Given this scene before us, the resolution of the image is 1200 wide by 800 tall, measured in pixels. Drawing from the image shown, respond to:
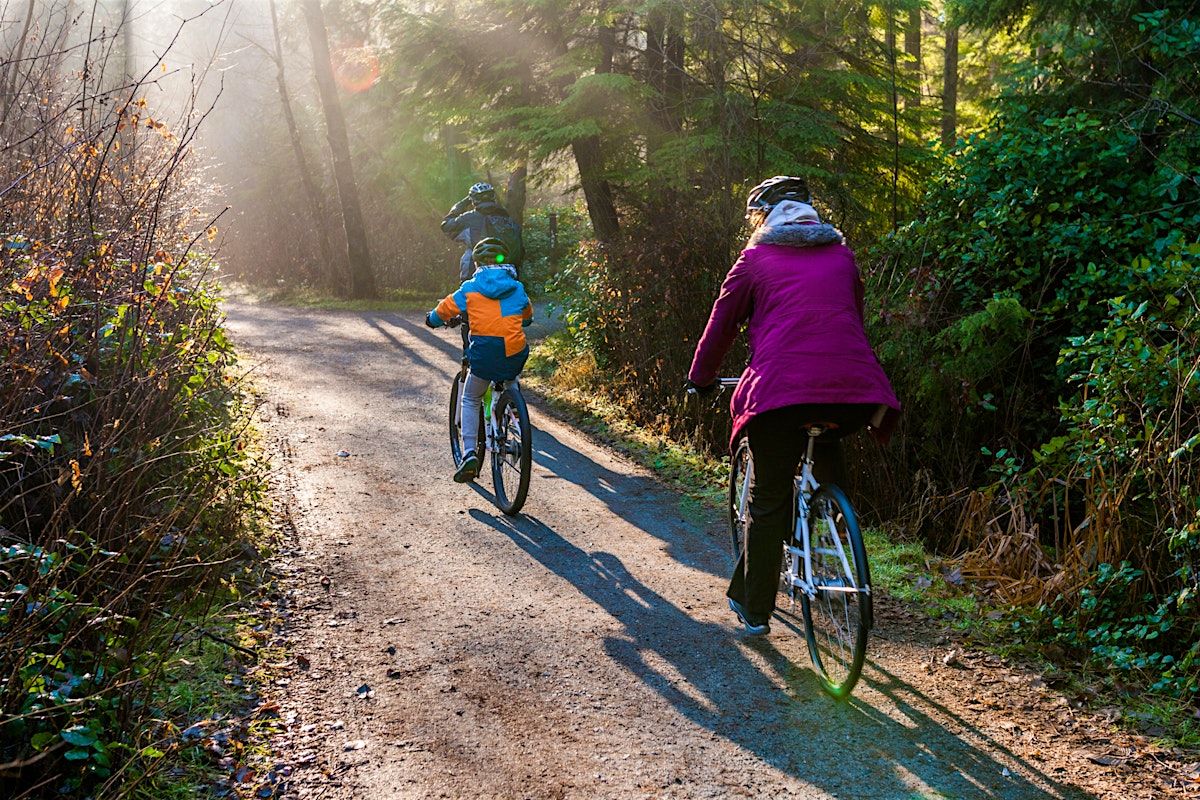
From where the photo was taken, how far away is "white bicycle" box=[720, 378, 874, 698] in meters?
4.17

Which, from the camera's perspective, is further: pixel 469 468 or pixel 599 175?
pixel 599 175

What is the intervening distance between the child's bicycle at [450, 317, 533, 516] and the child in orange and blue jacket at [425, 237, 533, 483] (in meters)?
0.16

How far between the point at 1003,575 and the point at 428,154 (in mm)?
23548

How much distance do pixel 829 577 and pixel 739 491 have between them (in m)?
1.10

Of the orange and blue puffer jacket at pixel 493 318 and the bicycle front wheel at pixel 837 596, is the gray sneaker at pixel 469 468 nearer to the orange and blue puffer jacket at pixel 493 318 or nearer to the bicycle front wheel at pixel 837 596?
the orange and blue puffer jacket at pixel 493 318

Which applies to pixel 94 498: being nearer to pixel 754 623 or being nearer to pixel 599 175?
pixel 754 623

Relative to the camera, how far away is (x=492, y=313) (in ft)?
24.5

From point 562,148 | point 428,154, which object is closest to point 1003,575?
point 562,148

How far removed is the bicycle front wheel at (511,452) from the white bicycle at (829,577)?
8.40 ft

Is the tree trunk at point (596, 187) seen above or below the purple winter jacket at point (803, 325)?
above

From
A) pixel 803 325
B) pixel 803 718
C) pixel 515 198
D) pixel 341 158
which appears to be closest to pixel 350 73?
pixel 341 158

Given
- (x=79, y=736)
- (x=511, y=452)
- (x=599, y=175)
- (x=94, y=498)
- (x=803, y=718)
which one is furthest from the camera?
(x=599, y=175)

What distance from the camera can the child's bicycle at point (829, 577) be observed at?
13.7ft

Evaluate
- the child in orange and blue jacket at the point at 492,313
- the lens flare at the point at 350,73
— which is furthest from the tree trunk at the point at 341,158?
the child in orange and blue jacket at the point at 492,313
